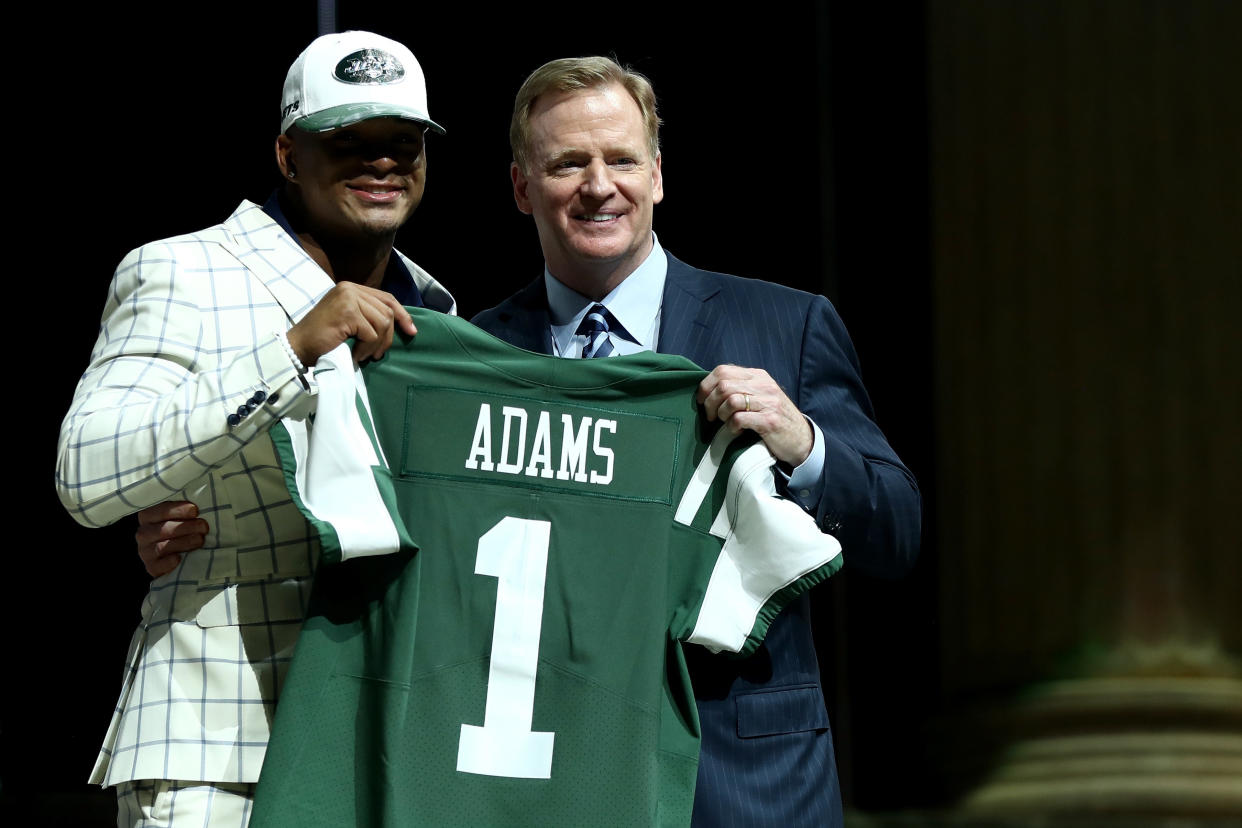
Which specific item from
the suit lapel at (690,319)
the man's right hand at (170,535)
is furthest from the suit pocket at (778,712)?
the man's right hand at (170,535)

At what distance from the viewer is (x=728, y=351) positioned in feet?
7.50

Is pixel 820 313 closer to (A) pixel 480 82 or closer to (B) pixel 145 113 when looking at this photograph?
(A) pixel 480 82

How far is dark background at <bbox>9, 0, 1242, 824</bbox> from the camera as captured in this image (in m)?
4.67

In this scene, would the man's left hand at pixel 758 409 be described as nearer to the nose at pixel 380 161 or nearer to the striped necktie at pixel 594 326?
the striped necktie at pixel 594 326

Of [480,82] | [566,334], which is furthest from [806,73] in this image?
[566,334]

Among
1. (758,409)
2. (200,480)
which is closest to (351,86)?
(200,480)

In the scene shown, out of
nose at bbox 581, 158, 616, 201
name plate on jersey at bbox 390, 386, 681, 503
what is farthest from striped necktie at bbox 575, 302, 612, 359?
name plate on jersey at bbox 390, 386, 681, 503

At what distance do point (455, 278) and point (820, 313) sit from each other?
2.40 metres

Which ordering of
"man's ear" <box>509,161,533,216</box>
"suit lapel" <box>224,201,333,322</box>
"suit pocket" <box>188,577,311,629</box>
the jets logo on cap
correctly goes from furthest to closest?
"man's ear" <box>509,161,533,216</box> < the jets logo on cap < "suit lapel" <box>224,201,333,322</box> < "suit pocket" <box>188,577,311,629</box>

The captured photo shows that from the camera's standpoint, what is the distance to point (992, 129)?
488cm

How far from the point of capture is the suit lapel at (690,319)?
2.29 m

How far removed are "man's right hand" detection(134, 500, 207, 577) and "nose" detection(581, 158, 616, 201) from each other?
78cm

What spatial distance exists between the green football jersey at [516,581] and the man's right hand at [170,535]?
0.17 metres

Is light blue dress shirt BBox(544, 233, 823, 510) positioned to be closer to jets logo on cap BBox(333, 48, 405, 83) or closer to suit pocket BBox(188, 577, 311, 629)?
jets logo on cap BBox(333, 48, 405, 83)
